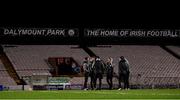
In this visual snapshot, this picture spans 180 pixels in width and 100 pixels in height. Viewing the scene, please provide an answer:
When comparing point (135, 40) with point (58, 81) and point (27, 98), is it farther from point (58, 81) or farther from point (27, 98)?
point (27, 98)

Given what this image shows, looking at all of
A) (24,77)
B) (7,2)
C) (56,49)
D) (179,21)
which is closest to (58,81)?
(24,77)

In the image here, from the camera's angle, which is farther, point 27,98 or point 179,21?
point 179,21

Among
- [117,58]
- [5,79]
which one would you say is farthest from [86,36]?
[5,79]

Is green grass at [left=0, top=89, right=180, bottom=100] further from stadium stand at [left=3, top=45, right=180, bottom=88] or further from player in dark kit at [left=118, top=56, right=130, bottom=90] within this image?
stadium stand at [left=3, top=45, right=180, bottom=88]

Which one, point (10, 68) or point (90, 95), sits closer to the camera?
point (90, 95)

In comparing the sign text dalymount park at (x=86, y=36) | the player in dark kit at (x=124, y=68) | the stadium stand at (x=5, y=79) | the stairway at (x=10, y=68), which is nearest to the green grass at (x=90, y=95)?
the player in dark kit at (x=124, y=68)

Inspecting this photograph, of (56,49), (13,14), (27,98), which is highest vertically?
(13,14)

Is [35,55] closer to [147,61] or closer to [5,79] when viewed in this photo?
[5,79]

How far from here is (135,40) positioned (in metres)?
37.9

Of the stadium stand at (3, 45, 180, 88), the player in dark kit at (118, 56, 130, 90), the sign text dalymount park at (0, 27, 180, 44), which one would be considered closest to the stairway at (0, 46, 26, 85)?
the stadium stand at (3, 45, 180, 88)

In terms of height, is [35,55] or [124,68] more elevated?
[35,55]

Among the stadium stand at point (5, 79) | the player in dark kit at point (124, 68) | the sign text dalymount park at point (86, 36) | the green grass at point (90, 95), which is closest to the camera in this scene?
the green grass at point (90, 95)

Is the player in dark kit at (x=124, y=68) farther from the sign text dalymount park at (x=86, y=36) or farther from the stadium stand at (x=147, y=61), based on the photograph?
the sign text dalymount park at (x=86, y=36)

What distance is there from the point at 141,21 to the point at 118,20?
5.37 ft
